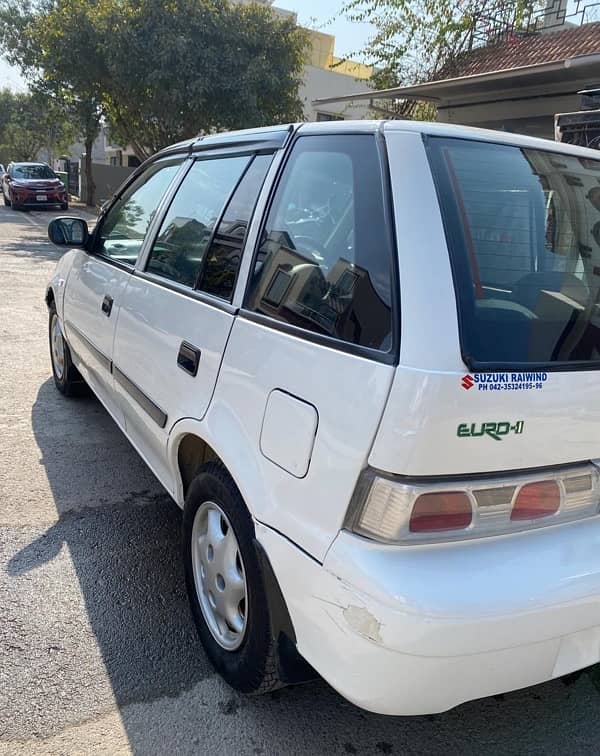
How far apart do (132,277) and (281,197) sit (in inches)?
50.0

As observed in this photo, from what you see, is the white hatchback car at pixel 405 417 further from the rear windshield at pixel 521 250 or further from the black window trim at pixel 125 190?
the black window trim at pixel 125 190

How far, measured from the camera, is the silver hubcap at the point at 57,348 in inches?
189

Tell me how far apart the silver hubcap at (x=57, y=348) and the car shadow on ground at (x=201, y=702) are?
201 cm

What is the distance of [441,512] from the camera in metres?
1.59

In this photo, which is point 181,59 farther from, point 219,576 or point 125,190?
point 219,576

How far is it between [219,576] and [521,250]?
148 cm

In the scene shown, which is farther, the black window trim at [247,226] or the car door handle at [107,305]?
the car door handle at [107,305]

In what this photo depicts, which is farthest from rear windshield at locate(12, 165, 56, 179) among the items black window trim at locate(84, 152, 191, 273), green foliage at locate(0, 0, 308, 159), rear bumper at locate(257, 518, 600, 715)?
rear bumper at locate(257, 518, 600, 715)

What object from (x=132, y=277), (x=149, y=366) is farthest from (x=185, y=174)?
(x=149, y=366)

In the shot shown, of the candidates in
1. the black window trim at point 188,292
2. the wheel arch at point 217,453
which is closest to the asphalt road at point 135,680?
the wheel arch at point 217,453

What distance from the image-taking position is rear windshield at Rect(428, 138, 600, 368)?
1.65m

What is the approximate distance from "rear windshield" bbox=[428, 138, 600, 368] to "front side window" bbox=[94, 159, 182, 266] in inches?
69.1

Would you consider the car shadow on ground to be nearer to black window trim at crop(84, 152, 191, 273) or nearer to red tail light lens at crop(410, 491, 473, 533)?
red tail light lens at crop(410, 491, 473, 533)

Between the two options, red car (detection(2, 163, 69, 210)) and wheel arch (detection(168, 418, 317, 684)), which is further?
red car (detection(2, 163, 69, 210))
